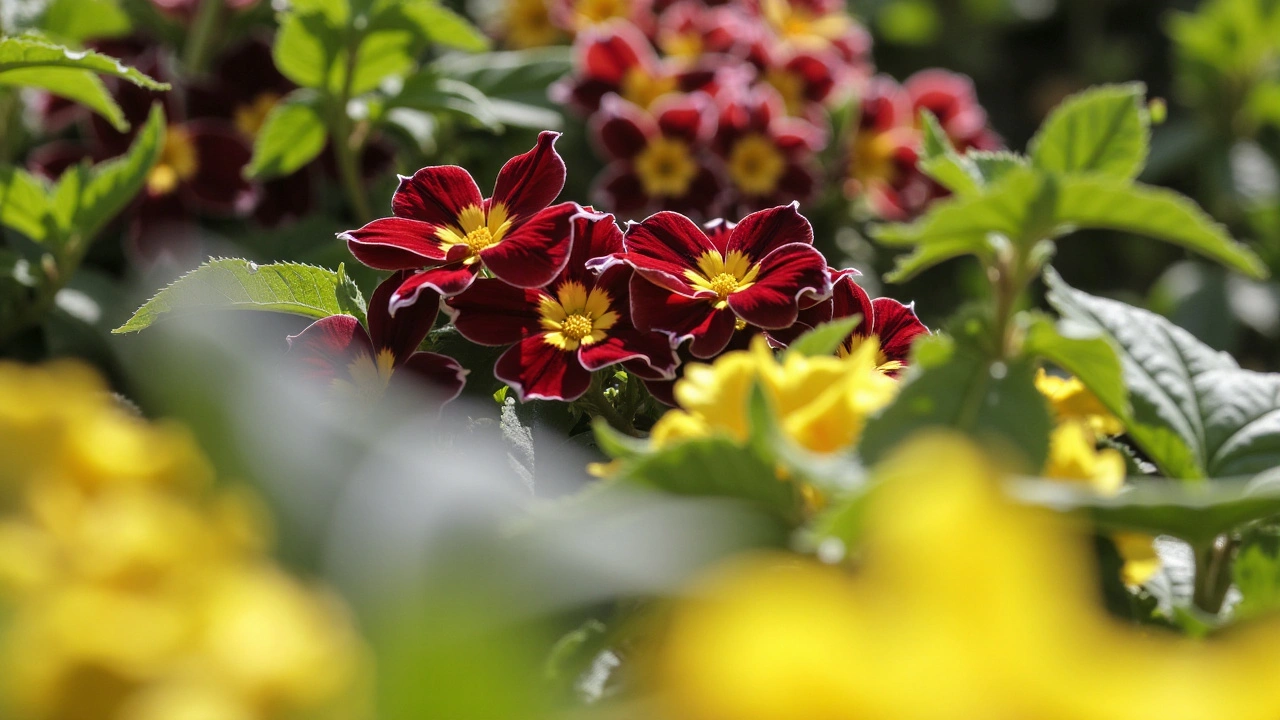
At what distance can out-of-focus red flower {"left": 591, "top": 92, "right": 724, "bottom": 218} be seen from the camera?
1.00 m

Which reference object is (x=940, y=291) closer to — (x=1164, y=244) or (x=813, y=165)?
(x=813, y=165)

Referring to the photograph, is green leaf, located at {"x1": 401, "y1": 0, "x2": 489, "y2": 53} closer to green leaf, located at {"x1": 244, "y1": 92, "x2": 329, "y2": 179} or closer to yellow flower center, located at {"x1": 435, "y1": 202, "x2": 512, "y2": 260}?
green leaf, located at {"x1": 244, "y1": 92, "x2": 329, "y2": 179}

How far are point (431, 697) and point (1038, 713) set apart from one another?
11 cm

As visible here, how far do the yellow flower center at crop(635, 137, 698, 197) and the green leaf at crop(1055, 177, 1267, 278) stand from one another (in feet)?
2.11

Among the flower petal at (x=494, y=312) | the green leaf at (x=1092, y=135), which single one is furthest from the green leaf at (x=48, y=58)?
the green leaf at (x=1092, y=135)

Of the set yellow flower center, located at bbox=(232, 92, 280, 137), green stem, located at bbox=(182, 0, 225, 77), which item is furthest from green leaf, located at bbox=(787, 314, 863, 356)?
green stem, located at bbox=(182, 0, 225, 77)

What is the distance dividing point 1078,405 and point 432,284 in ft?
0.98

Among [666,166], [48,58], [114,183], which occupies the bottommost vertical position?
[666,166]

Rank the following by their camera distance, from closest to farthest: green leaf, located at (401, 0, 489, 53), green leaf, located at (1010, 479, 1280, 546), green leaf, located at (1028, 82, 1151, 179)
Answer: green leaf, located at (1010, 479, 1280, 546)
green leaf, located at (1028, 82, 1151, 179)
green leaf, located at (401, 0, 489, 53)

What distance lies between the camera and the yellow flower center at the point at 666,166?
3.29 ft

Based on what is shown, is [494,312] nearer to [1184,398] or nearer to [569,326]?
[569,326]

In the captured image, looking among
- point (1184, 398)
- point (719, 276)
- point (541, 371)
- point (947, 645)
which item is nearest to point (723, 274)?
point (719, 276)

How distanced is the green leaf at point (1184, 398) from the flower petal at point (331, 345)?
1.03 ft

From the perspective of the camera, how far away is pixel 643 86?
3.46 feet
